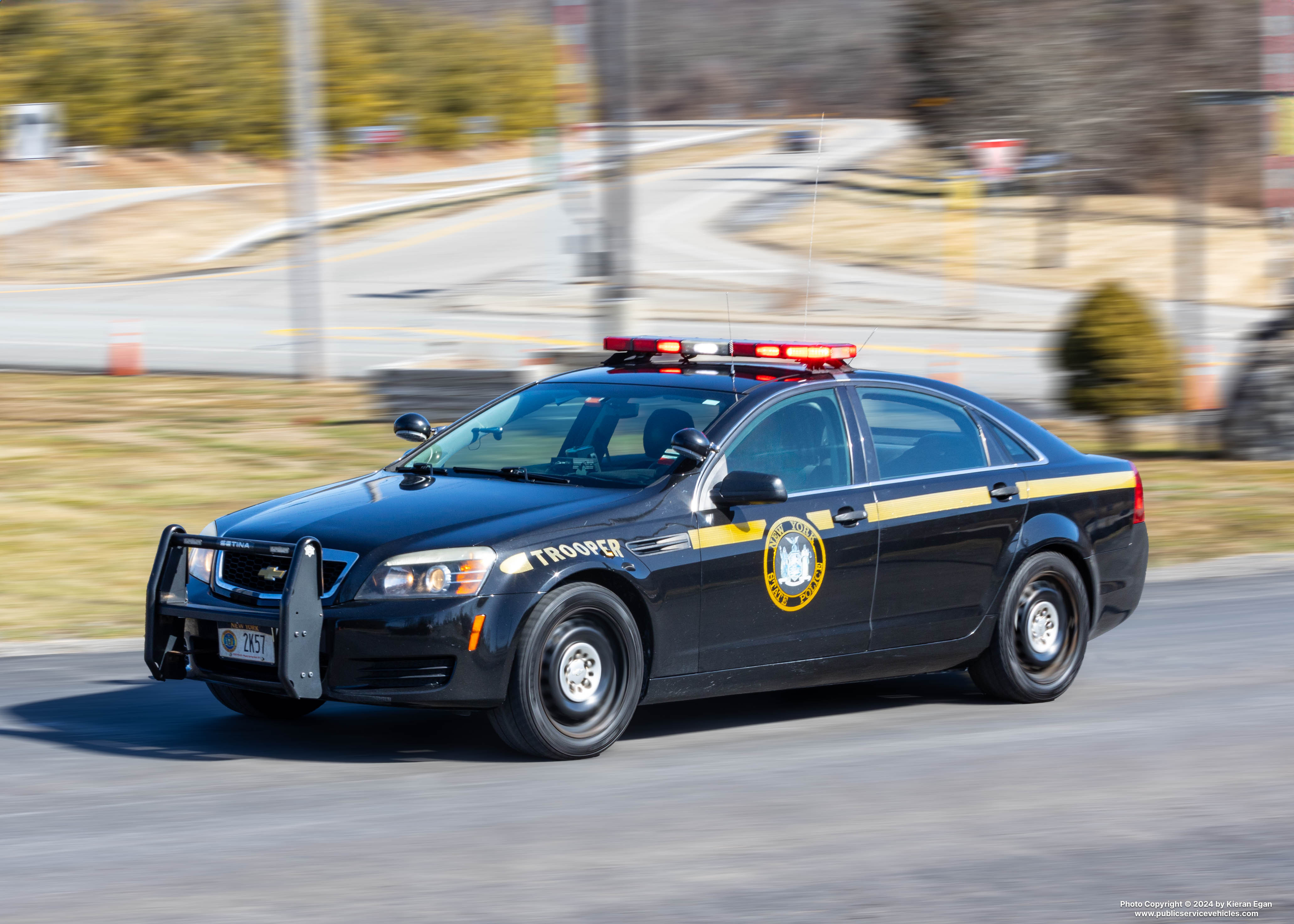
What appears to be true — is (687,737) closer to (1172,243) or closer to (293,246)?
(293,246)

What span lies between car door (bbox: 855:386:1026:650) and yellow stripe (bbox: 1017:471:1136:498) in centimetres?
9

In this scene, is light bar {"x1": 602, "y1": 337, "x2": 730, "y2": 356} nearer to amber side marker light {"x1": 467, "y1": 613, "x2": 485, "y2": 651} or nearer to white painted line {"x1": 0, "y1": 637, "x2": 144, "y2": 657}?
amber side marker light {"x1": 467, "y1": 613, "x2": 485, "y2": 651}

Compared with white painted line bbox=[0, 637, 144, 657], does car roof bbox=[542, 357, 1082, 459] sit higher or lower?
higher

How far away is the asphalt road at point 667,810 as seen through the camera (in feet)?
17.2

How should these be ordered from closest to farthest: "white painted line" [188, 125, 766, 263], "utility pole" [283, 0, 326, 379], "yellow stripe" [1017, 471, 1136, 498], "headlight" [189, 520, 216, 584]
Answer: "headlight" [189, 520, 216, 584]
"yellow stripe" [1017, 471, 1136, 498]
"utility pole" [283, 0, 326, 379]
"white painted line" [188, 125, 766, 263]

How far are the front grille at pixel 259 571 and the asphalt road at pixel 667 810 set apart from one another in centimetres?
70

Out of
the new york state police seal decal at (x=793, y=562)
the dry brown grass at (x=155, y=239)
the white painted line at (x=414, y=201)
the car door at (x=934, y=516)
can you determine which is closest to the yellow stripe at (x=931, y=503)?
the car door at (x=934, y=516)

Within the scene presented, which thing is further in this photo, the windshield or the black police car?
the windshield

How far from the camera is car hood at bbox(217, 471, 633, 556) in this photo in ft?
21.5

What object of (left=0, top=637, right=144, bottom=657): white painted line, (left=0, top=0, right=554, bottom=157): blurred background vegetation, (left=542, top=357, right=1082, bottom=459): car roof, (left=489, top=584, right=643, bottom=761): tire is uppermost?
(left=0, top=0, right=554, bottom=157): blurred background vegetation

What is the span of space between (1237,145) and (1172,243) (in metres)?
8.43

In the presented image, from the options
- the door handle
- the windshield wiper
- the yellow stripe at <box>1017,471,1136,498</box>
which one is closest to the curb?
the yellow stripe at <box>1017,471,1136,498</box>

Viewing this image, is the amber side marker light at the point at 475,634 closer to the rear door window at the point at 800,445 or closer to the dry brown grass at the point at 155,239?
the rear door window at the point at 800,445

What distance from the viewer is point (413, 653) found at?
6.41 m
